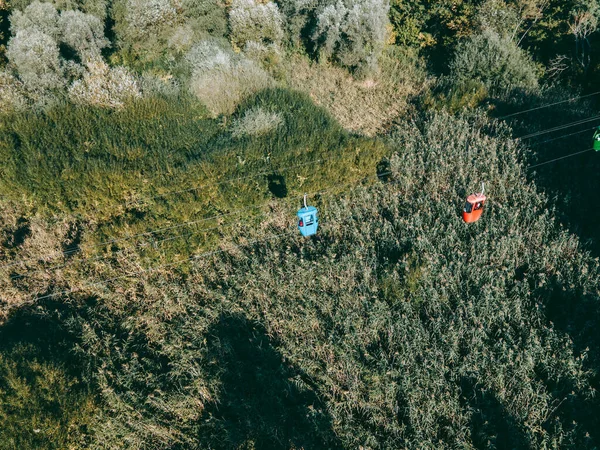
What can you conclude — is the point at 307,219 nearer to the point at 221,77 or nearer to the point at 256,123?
the point at 256,123

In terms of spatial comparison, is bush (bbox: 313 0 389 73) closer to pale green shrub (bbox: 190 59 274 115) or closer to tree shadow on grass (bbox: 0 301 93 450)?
pale green shrub (bbox: 190 59 274 115)

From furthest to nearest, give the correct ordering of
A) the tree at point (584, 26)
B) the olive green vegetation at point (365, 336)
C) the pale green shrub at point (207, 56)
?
the tree at point (584, 26) → the pale green shrub at point (207, 56) → the olive green vegetation at point (365, 336)

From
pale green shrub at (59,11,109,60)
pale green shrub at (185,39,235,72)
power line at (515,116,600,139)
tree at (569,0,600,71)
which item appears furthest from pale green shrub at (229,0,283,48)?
tree at (569,0,600,71)

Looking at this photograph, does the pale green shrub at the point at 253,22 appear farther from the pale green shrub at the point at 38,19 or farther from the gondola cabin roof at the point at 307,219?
the gondola cabin roof at the point at 307,219

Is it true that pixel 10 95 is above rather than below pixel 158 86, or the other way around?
below

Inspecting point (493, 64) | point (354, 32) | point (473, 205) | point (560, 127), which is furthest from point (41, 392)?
point (493, 64)

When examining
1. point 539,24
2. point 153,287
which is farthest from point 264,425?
point 539,24

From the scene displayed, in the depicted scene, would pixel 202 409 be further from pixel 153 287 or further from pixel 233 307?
pixel 153 287

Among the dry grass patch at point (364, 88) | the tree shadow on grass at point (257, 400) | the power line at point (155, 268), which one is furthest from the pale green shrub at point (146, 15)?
the tree shadow on grass at point (257, 400)
